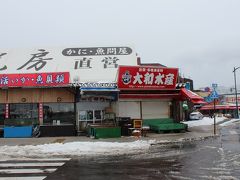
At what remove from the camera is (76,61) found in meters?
30.4

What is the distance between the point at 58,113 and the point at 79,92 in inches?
89.5

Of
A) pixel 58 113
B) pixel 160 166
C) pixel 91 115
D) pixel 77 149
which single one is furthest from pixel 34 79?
pixel 160 166

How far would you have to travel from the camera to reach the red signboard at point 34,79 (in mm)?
26984

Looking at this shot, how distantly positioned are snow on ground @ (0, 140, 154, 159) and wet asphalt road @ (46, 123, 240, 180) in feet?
4.76

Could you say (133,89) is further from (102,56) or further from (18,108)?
(18,108)

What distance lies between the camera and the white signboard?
95.6 ft

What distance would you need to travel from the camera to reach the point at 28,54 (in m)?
31.9

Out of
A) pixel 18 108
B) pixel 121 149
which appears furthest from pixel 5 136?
pixel 121 149

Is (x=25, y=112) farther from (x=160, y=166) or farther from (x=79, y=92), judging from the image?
(x=160, y=166)

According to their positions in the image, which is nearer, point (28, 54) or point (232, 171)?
point (232, 171)

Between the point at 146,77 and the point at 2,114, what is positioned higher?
the point at 146,77

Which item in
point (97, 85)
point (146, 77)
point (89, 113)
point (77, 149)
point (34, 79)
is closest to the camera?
point (77, 149)

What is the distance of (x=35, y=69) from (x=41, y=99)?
265 cm

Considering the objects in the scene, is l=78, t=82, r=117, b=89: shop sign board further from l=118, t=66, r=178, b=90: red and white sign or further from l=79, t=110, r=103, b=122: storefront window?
l=79, t=110, r=103, b=122: storefront window
